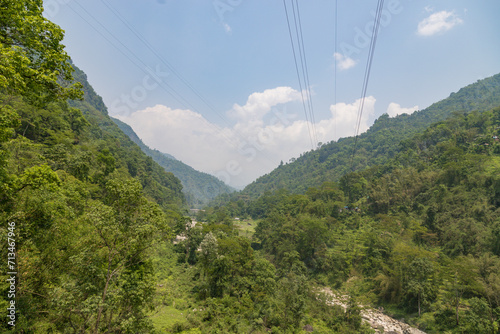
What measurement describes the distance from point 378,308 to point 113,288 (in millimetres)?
25012

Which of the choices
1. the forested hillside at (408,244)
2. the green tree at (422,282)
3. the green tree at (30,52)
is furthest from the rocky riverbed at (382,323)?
the green tree at (30,52)

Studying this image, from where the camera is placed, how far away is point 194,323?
47.6 ft

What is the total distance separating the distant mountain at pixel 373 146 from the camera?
9675 centimetres

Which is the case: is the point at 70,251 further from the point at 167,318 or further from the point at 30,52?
the point at 167,318

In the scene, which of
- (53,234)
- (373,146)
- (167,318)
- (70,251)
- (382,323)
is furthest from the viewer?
(373,146)

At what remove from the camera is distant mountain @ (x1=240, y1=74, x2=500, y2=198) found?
317 feet

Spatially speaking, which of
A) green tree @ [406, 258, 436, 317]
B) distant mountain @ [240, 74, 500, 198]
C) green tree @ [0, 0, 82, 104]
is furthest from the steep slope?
distant mountain @ [240, 74, 500, 198]

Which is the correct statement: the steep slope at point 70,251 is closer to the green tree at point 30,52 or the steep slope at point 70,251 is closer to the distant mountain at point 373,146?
the green tree at point 30,52

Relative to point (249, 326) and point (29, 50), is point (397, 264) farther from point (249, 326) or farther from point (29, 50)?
point (29, 50)

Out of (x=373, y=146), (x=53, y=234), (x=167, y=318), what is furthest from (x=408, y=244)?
(x=373, y=146)

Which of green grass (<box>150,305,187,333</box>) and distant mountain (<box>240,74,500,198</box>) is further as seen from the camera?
distant mountain (<box>240,74,500,198</box>)

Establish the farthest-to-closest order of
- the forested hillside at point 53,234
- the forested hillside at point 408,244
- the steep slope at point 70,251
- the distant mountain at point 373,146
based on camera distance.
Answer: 1. the distant mountain at point 373,146
2. the forested hillside at point 408,244
3. the steep slope at point 70,251
4. the forested hillside at point 53,234

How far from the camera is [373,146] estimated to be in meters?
106

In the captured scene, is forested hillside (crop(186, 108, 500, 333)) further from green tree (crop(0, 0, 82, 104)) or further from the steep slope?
green tree (crop(0, 0, 82, 104))
